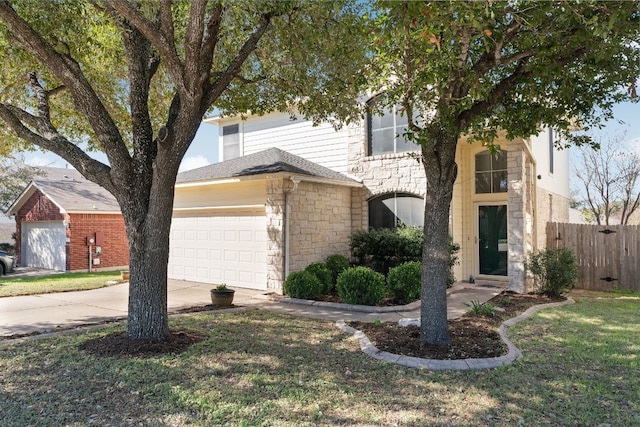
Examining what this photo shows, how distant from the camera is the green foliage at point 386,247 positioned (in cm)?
1042

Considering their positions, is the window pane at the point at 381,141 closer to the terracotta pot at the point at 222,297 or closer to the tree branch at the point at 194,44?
the terracotta pot at the point at 222,297

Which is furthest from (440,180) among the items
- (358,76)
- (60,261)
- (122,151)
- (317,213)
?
(60,261)

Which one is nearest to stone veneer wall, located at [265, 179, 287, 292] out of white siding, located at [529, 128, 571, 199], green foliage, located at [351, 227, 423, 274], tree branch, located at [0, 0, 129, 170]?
green foliage, located at [351, 227, 423, 274]

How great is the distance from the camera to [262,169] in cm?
1054

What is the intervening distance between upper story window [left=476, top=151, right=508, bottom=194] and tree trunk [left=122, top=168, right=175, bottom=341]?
9.13 meters

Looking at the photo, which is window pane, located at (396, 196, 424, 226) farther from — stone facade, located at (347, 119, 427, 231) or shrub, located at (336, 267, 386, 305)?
shrub, located at (336, 267, 386, 305)

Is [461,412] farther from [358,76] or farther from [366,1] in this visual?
[366,1]

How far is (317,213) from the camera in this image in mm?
11133

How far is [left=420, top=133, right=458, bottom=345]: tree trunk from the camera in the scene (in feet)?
18.1

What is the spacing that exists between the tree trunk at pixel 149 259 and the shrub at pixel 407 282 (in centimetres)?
508

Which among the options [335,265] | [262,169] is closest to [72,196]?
[262,169]

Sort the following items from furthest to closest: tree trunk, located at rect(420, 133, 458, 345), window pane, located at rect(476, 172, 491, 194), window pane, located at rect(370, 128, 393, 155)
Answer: window pane, located at rect(370, 128, 393, 155) → window pane, located at rect(476, 172, 491, 194) → tree trunk, located at rect(420, 133, 458, 345)

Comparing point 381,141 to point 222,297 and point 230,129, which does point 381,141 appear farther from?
point 230,129

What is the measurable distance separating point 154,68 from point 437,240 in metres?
5.30
